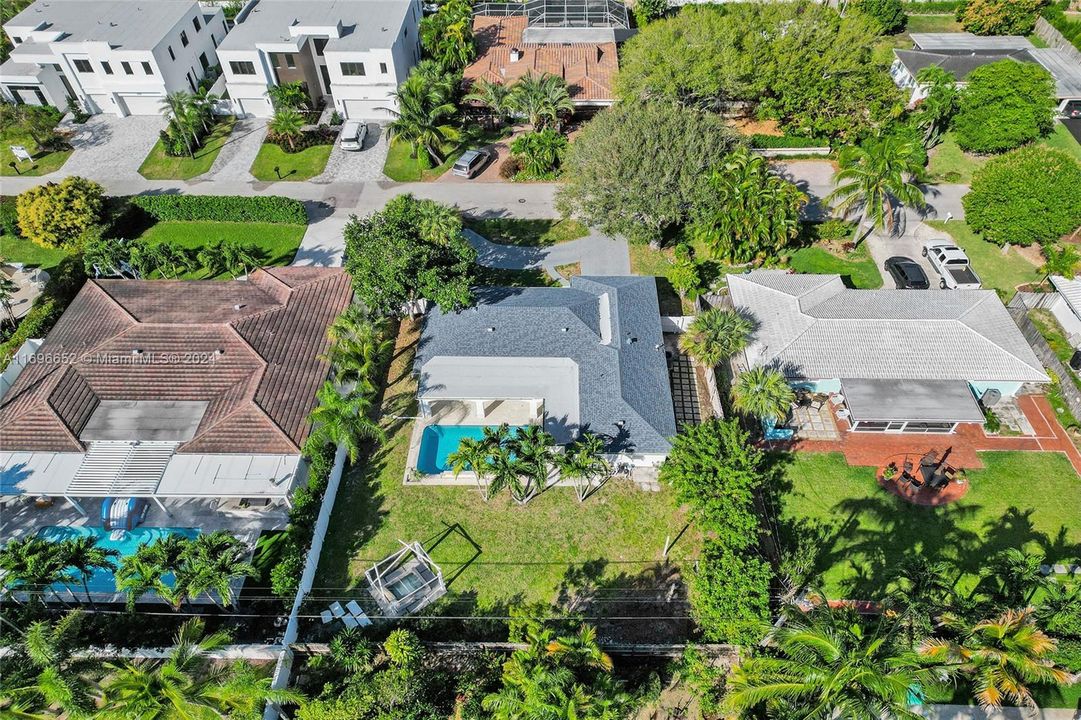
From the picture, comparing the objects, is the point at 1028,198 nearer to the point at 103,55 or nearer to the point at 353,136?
the point at 353,136

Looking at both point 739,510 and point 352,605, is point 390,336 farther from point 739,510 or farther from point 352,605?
point 739,510

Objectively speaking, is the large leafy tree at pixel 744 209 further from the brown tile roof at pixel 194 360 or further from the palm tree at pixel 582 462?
the brown tile roof at pixel 194 360

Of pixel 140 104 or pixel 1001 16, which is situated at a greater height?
pixel 140 104

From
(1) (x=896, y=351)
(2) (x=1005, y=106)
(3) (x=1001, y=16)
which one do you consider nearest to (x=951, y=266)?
(1) (x=896, y=351)

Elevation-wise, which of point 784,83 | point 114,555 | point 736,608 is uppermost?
point 784,83

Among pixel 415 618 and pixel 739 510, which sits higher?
pixel 739 510

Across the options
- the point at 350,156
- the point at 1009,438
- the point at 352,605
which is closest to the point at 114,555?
the point at 352,605
